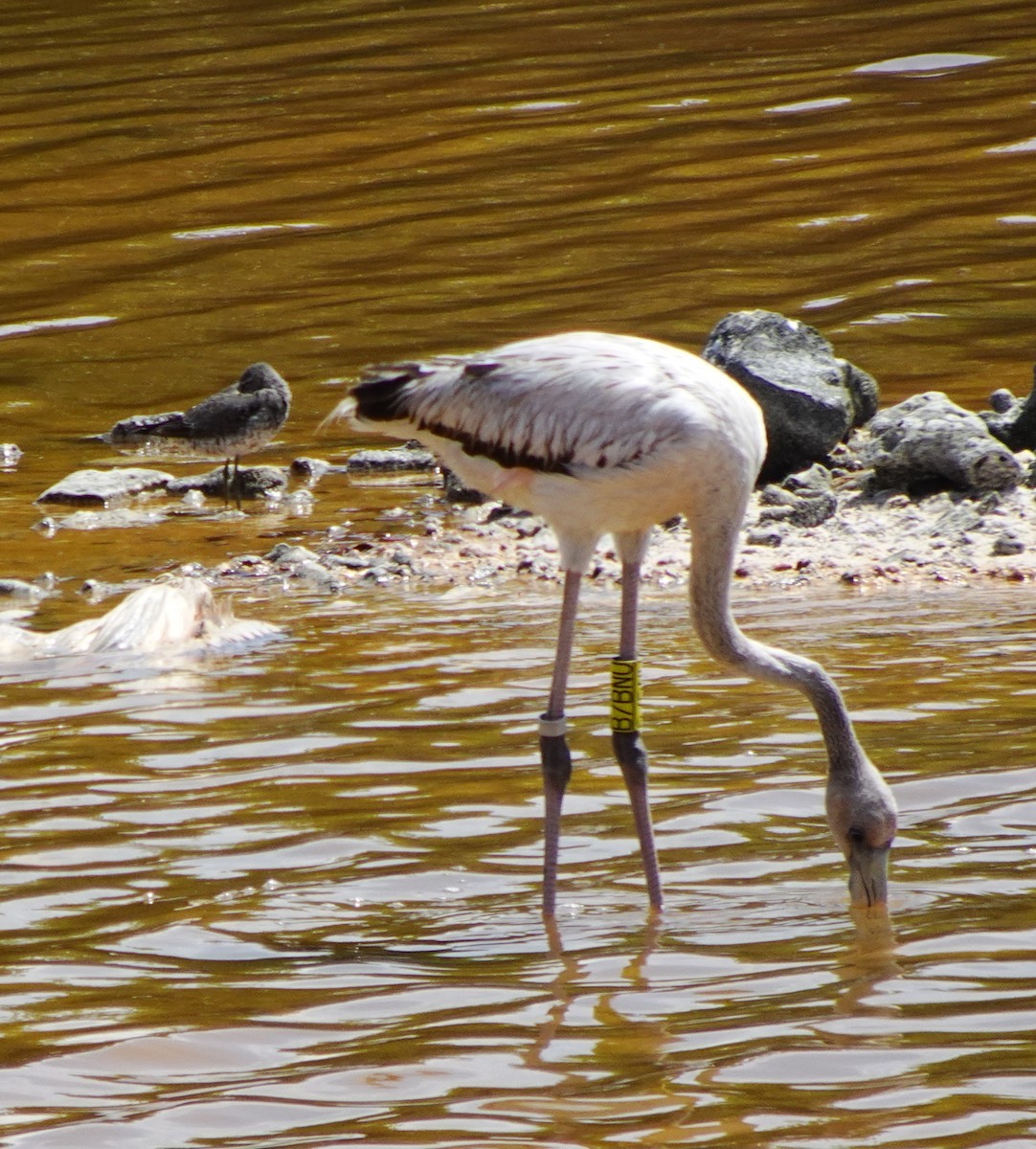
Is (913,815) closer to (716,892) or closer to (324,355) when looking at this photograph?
(716,892)

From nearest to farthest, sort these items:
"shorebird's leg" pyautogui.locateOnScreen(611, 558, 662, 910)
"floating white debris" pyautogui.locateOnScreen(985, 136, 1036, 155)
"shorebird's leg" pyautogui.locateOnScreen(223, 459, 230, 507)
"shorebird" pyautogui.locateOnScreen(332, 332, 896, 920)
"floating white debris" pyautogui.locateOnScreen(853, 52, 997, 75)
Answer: "shorebird" pyautogui.locateOnScreen(332, 332, 896, 920) → "shorebird's leg" pyautogui.locateOnScreen(611, 558, 662, 910) → "shorebird's leg" pyautogui.locateOnScreen(223, 459, 230, 507) → "floating white debris" pyautogui.locateOnScreen(985, 136, 1036, 155) → "floating white debris" pyautogui.locateOnScreen(853, 52, 997, 75)

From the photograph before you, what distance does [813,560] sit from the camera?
7.96 metres

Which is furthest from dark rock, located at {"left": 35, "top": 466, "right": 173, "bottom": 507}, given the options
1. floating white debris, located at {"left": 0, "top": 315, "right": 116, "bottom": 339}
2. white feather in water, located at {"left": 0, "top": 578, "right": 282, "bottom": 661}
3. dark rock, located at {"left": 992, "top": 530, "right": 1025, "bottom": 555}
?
dark rock, located at {"left": 992, "top": 530, "right": 1025, "bottom": 555}

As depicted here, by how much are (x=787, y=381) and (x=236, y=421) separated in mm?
2718

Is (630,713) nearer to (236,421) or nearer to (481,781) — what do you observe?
(481,781)

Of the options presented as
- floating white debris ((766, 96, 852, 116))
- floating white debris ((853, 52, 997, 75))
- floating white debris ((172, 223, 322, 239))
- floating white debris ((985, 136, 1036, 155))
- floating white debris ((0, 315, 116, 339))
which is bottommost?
floating white debris ((0, 315, 116, 339))

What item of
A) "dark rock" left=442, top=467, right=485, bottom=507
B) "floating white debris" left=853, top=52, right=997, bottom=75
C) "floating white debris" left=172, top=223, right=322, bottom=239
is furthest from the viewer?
"floating white debris" left=853, top=52, right=997, bottom=75

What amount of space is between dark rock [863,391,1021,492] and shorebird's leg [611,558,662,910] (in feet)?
11.0

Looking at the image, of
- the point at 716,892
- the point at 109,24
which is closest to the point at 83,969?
the point at 716,892

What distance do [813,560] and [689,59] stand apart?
1234cm

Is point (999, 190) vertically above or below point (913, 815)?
above

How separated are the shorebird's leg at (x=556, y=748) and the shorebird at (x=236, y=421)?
15.5ft

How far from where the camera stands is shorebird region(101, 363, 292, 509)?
9.70 meters

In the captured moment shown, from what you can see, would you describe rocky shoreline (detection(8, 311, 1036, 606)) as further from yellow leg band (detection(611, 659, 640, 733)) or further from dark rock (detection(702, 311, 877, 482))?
yellow leg band (detection(611, 659, 640, 733))
